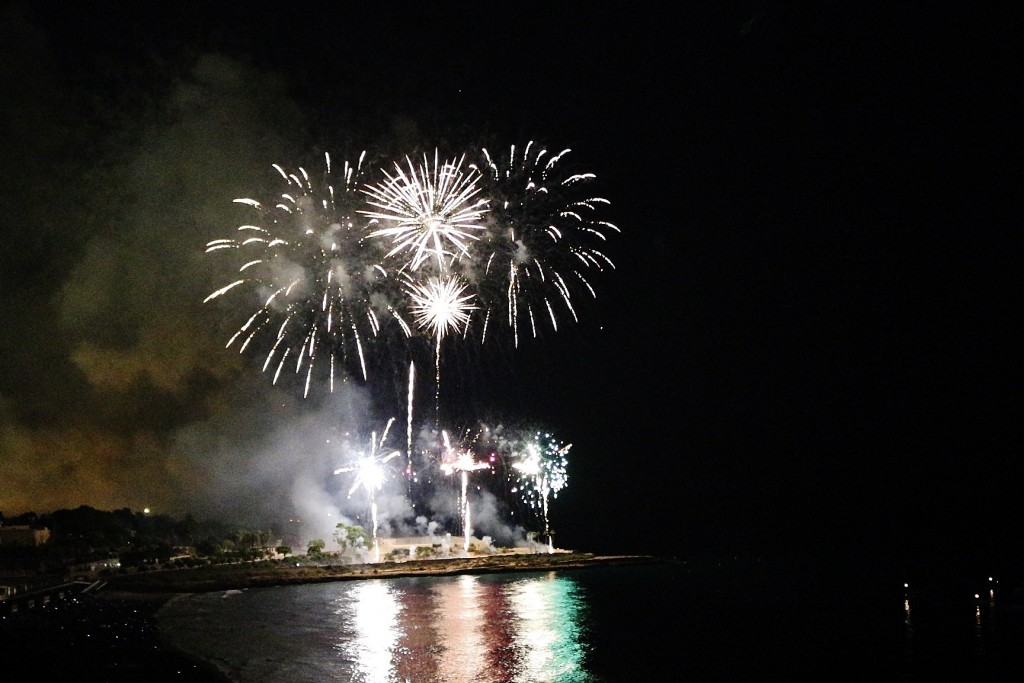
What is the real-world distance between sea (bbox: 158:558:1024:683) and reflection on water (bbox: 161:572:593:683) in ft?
0.26

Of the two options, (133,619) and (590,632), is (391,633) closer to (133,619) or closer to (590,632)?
(590,632)

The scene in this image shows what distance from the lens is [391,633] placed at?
27.3 metres

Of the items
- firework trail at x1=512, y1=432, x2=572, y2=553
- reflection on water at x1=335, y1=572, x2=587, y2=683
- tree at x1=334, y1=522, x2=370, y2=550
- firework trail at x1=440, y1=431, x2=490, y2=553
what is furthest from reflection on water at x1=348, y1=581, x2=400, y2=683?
firework trail at x1=512, y1=432, x2=572, y2=553

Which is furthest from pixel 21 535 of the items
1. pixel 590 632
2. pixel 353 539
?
pixel 590 632

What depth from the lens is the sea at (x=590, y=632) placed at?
21.8 metres

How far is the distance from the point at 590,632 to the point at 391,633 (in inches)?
280

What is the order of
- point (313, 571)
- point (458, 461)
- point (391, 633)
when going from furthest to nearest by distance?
point (458, 461) < point (313, 571) < point (391, 633)

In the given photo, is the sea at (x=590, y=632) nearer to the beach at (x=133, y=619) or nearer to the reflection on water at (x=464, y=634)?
the reflection on water at (x=464, y=634)

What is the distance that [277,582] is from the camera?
48.6 metres

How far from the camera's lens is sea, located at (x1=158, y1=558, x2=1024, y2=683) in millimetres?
21766

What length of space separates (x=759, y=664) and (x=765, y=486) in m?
139

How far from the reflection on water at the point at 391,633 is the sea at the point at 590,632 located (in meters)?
0.08

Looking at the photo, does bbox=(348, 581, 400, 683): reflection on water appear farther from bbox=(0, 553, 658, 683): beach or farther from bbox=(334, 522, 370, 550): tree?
bbox=(334, 522, 370, 550): tree

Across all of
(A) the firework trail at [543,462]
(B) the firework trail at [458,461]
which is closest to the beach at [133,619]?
(B) the firework trail at [458,461]
